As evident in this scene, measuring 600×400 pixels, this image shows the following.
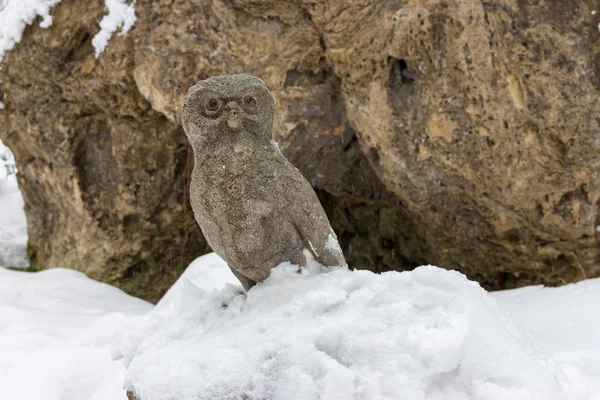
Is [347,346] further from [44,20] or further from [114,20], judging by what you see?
[44,20]

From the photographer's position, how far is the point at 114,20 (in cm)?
401

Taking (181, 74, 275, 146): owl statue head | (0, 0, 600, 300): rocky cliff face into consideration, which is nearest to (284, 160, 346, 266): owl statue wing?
(181, 74, 275, 146): owl statue head

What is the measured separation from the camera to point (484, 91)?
3.33 metres

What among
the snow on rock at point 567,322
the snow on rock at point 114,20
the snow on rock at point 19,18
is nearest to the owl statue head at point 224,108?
the snow on rock at point 567,322

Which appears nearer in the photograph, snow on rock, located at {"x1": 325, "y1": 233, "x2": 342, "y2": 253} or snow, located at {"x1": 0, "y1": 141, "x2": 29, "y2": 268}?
snow on rock, located at {"x1": 325, "y1": 233, "x2": 342, "y2": 253}

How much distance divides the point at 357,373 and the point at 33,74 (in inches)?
157

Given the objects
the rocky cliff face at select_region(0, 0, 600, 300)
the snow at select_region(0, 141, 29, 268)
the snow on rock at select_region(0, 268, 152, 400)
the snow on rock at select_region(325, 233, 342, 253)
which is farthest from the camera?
the snow at select_region(0, 141, 29, 268)

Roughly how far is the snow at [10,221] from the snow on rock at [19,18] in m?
2.13

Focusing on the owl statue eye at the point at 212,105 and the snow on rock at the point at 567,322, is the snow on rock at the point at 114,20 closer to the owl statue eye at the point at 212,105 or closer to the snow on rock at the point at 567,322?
the owl statue eye at the point at 212,105

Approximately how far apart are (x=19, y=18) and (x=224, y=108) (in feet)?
10.5

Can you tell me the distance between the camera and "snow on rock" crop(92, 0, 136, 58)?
13.0 ft

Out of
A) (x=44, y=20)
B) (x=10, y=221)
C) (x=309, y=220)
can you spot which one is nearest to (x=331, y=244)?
(x=309, y=220)

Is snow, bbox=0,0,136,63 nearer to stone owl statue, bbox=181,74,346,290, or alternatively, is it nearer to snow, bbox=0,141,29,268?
snow, bbox=0,141,29,268

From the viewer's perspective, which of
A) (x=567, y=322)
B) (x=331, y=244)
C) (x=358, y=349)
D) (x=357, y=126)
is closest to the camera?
(x=358, y=349)
